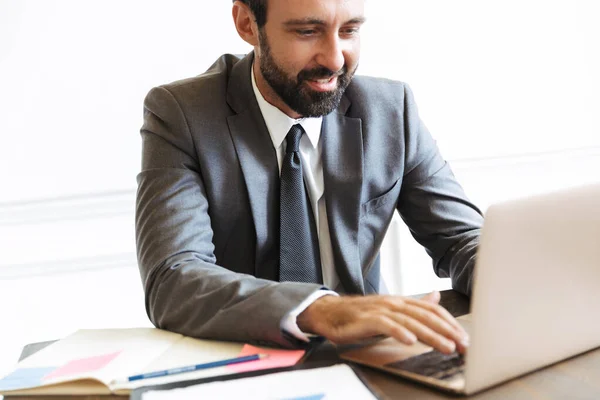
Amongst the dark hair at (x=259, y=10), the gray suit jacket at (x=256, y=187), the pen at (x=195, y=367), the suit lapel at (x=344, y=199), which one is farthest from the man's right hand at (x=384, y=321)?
the dark hair at (x=259, y=10)

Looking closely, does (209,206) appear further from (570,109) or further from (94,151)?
(570,109)

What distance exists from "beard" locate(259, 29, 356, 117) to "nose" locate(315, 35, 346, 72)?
2 centimetres

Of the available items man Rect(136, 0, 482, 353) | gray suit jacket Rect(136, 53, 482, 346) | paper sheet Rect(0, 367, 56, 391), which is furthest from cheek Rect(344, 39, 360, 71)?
paper sheet Rect(0, 367, 56, 391)

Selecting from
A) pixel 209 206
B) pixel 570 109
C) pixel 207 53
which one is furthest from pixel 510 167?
pixel 209 206

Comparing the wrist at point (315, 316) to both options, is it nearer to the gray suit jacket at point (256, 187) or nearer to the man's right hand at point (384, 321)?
the man's right hand at point (384, 321)

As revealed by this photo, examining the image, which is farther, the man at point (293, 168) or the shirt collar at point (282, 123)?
the shirt collar at point (282, 123)

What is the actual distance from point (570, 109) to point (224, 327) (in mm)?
2154

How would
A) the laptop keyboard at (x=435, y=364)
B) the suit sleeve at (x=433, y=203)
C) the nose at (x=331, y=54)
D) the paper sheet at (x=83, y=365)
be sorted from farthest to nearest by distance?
the suit sleeve at (x=433, y=203) → the nose at (x=331, y=54) → the paper sheet at (x=83, y=365) → the laptop keyboard at (x=435, y=364)

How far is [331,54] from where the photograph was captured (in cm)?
159

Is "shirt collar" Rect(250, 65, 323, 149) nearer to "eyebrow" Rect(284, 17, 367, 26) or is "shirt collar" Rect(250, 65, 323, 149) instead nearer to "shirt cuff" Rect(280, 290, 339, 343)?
"eyebrow" Rect(284, 17, 367, 26)

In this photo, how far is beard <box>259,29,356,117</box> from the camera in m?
1.65

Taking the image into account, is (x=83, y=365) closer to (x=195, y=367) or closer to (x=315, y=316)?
(x=195, y=367)

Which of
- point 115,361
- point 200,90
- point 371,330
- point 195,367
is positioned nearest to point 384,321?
point 371,330

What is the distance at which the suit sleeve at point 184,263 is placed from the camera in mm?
1184
